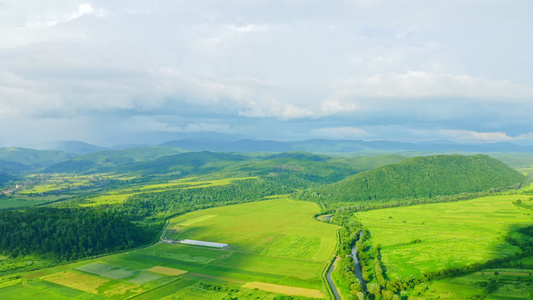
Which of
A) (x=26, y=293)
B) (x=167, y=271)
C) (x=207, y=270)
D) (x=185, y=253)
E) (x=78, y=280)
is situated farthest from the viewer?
(x=185, y=253)

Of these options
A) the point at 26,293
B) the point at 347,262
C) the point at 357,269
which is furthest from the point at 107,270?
the point at 357,269

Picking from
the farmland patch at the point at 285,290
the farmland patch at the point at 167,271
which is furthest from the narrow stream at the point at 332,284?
the farmland patch at the point at 167,271

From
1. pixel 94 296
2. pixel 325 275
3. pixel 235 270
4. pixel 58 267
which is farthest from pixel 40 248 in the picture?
pixel 325 275

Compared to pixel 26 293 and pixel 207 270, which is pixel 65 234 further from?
pixel 207 270

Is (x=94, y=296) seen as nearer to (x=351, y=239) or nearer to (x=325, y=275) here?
(x=325, y=275)

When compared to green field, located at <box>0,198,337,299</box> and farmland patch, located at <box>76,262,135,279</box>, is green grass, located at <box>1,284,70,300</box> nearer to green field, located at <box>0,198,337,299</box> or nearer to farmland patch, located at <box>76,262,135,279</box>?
green field, located at <box>0,198,337,299</box>

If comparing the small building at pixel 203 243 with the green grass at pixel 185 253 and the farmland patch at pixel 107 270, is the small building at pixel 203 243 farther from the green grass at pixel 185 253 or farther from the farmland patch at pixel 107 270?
the farmland patch at pixel 107 270

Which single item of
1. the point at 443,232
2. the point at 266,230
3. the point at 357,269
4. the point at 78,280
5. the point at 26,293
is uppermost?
the point at 26,293
